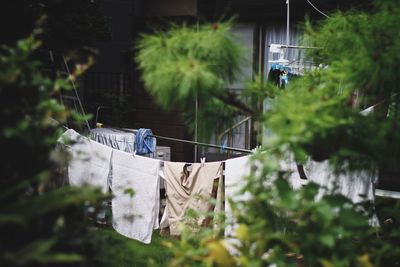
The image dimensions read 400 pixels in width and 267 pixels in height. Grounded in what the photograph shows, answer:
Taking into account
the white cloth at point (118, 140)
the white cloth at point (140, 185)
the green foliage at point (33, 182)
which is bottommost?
the white cloth at point (140, 185)

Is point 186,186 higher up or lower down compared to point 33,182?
lower down

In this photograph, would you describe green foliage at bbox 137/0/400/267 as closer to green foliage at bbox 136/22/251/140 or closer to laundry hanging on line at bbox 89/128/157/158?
green foliage at bbox 136/22/251/140

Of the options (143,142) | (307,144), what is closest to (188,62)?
(307,144)

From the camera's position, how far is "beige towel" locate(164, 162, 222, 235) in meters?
4.92

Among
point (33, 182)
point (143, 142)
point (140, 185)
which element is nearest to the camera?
point (33, 182)

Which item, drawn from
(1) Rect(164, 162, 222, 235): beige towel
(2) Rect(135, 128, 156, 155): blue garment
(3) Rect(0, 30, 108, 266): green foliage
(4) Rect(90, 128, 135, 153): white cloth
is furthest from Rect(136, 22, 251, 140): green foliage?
(4) Rect(90, 128, 135, 153): white cloth

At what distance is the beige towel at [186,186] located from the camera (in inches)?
194

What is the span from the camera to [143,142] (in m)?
6.39

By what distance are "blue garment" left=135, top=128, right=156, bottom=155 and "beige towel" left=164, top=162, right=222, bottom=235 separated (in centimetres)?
119

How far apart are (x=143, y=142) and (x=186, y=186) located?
140 cm

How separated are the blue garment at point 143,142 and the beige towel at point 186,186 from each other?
119cm

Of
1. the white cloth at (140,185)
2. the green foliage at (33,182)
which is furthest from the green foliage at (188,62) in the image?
the white cloth at (140,185)

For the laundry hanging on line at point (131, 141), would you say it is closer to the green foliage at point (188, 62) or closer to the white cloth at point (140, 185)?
the white cloth at point (140, 185)

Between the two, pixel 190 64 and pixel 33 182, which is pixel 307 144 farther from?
pixel 33 182
